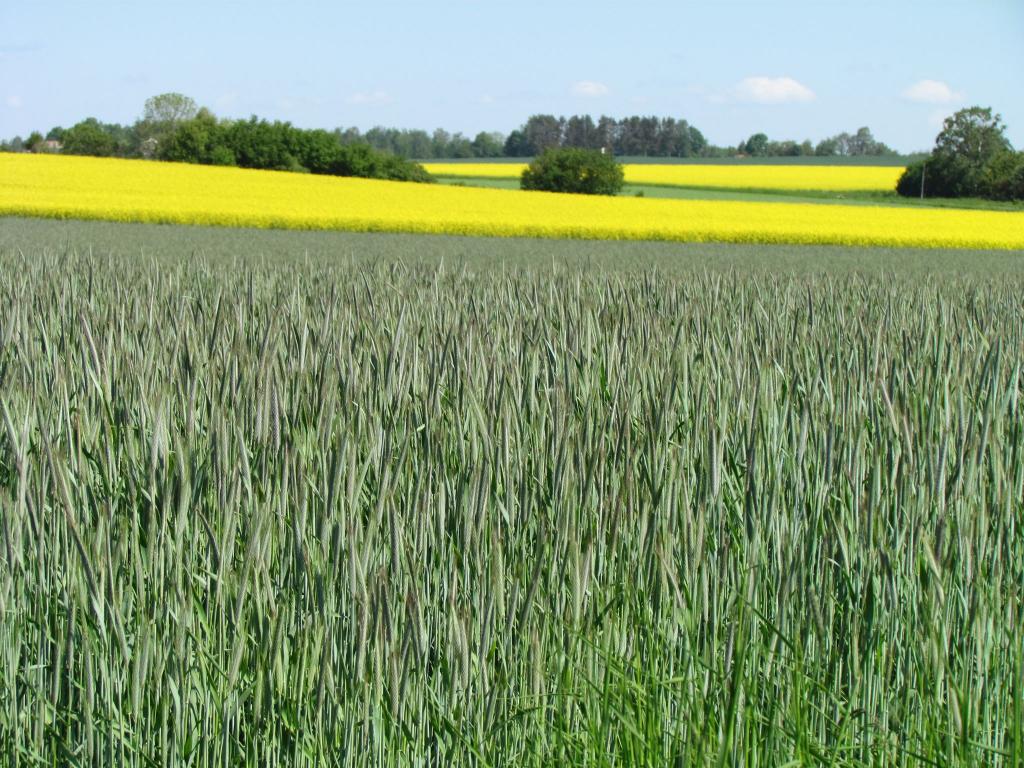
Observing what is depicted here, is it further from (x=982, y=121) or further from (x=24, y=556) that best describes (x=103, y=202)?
(x=982, y=121)

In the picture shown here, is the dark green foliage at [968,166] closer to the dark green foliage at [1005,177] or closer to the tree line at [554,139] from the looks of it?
the dark green foliage at [1005,177]

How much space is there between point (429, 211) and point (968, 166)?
36.5 meters

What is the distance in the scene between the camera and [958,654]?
192 cm

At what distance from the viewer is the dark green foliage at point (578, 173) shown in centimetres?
4225

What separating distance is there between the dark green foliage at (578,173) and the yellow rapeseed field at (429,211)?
34.8ft

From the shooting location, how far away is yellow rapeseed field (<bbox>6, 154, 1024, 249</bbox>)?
22.5 metres

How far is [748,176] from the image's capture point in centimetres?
5062

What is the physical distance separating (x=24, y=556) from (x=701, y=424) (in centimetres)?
129

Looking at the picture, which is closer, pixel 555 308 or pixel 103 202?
pixel 555 308

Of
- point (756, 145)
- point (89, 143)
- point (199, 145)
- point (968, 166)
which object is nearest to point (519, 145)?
point (756, 145)

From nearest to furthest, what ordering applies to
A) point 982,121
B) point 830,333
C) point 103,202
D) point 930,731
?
point 930,731, point 830,333, point 103,202, point 982,121

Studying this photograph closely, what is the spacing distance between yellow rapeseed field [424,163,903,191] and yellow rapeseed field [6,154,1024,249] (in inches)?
702

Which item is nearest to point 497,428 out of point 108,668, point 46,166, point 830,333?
point 108,668

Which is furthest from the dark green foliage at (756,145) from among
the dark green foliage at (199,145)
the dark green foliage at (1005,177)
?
the dark green foliage at (199,145)
